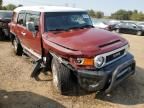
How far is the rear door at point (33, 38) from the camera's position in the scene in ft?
24.6

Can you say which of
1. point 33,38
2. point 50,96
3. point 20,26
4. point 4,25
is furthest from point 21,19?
point 4,25

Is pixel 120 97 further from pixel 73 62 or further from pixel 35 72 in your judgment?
pixel 35 72

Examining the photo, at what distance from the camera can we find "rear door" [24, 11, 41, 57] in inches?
296

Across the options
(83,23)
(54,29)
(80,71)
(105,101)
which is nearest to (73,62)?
(80,71)

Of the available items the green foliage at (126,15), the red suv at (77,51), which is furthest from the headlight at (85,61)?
the green foliage at (126,15)

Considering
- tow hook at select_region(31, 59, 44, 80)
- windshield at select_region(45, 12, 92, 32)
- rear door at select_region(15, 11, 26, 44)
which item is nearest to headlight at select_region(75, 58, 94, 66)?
windshield at select_region(45, 12, 92, 32)

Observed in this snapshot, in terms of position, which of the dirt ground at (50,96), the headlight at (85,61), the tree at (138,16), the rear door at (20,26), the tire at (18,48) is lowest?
the tree at (138,16)

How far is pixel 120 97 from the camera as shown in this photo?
6.40 m

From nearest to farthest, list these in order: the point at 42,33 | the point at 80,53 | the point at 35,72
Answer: the point at 80,53 < the point at 42,33 < the point at 35,72

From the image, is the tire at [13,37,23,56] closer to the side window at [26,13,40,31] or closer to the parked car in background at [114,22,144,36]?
the side window at [26,13,40,31]

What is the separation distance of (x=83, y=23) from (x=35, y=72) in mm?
1927

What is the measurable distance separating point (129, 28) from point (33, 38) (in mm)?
21403

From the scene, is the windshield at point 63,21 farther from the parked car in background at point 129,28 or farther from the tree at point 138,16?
the tree at point 138,16

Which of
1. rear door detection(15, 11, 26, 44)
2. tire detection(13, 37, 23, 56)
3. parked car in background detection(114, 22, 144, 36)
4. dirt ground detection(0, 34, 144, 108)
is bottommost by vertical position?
parked car in background detection(114, 22, 144, 36)
